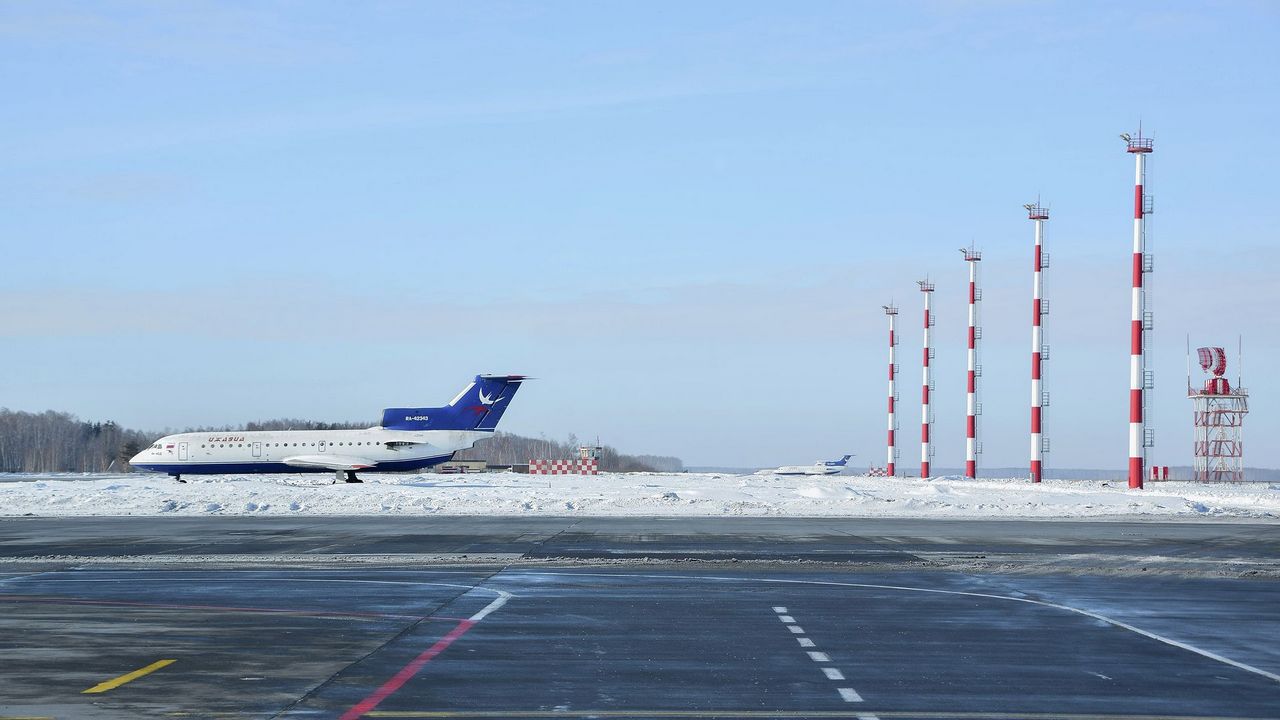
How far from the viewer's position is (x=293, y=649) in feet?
50.9

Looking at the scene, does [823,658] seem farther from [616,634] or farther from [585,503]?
[585,503]

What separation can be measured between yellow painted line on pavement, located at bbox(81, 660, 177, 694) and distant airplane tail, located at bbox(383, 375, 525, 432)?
Result: 72208 millimetres

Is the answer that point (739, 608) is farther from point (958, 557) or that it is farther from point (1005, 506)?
point (1005, 506)

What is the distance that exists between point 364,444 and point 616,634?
70144 millimetres

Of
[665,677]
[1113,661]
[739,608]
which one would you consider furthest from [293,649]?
[1113,661]

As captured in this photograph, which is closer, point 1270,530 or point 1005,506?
point 1270,530

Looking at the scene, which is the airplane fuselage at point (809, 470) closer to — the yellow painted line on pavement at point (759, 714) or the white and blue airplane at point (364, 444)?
the white and blue airplane at point (364, 444)

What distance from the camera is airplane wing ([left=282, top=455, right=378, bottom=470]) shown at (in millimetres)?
85125

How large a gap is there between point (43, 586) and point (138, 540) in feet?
41.2

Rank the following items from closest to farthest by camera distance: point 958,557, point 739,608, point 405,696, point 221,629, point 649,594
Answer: point 405,696 < point 221,629 < point 739,608 < point 649,594 < point 958,557

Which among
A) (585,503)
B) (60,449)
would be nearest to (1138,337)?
(585,503)

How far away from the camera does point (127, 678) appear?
1341cm

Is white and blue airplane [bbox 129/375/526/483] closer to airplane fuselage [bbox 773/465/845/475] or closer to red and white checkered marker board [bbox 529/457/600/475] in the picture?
red and white checkered marker board [bbox 529/457/600/475]

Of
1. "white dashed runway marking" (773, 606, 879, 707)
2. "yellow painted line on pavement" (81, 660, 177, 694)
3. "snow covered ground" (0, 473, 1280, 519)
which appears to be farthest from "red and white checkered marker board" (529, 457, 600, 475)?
"yellow painted line on pavement" (81, 660, 177, 694)
